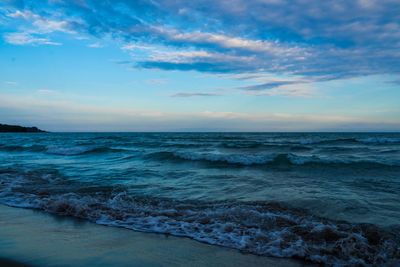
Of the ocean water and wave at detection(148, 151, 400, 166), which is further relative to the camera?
wave at detection(148, 151, 400, 166)

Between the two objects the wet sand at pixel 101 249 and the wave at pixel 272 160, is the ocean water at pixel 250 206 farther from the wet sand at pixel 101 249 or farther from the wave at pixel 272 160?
the wave at pixel 272 160

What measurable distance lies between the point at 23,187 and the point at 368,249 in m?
8.38

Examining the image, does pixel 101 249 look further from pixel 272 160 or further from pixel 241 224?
pixel 272 160

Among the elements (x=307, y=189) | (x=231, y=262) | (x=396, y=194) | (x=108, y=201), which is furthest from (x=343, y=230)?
(x=108, y=201)

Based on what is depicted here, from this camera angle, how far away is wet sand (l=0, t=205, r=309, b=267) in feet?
9.41

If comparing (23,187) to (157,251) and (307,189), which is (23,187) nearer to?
(157,251)

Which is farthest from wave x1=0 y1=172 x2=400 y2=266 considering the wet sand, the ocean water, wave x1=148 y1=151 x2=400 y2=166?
wave x1=148 y1=151 x2=400 y2=166

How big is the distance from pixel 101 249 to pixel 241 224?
2.27 meters

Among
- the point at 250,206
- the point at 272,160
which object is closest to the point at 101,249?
the point at 250,206

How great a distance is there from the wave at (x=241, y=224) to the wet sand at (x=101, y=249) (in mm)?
253

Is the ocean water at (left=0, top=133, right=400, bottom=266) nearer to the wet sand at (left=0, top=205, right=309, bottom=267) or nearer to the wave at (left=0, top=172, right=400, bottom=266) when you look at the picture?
the wave at (left=0, top=172, right=400, bottom=266)

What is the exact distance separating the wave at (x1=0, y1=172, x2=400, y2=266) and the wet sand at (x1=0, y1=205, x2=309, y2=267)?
0.25 meters

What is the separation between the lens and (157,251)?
3199 mm

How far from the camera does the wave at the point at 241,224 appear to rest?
3.22 m
